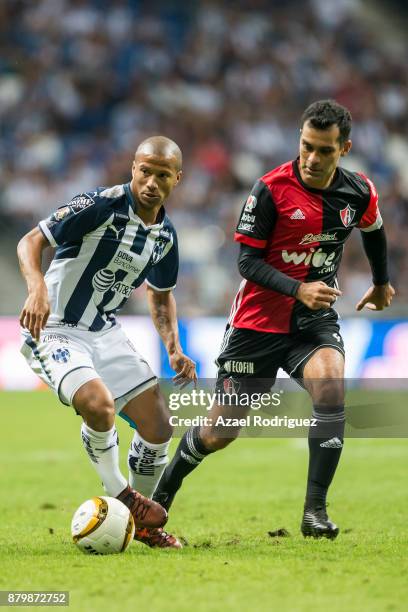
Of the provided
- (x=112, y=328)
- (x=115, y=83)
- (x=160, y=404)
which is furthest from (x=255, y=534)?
(x=115, y=83)

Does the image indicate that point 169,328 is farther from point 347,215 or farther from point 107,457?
point 347,215

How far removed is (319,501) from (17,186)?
12.1 meters

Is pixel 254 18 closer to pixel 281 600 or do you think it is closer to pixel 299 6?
pixel 299 6

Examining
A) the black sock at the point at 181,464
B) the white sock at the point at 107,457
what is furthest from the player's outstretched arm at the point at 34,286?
the black sock at the point at 181,464

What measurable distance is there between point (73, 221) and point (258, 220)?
1037 mm

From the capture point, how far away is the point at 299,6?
65.9 feet

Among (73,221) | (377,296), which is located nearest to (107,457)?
(73,221)

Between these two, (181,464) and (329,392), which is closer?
(329,392)

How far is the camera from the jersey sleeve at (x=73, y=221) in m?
5.55

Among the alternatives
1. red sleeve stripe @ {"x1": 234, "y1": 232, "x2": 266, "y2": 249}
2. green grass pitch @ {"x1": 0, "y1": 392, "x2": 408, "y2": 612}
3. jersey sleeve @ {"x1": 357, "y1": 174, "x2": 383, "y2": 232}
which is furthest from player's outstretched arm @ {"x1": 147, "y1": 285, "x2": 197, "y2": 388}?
jersey sleeve @ {"x1": 357, "y1": 174, "x2": 383, "y2": 232}

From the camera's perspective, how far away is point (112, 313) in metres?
5.96

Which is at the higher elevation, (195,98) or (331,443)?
(195,98)

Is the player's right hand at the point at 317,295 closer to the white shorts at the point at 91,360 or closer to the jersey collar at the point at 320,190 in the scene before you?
the jersey collar at the point at 320,190

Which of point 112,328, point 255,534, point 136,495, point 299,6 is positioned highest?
point 299,6
